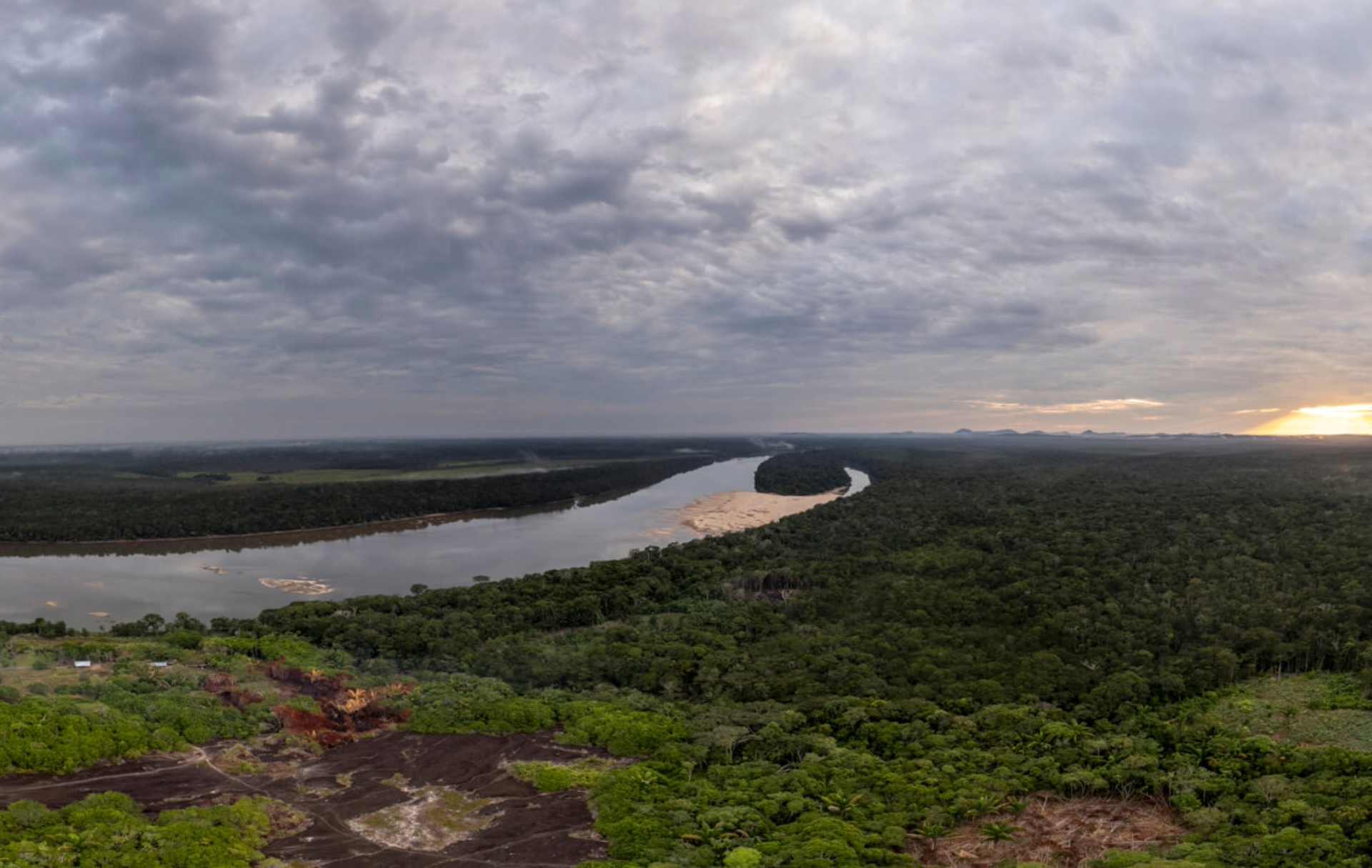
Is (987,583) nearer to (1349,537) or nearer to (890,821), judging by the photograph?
(1349,537)

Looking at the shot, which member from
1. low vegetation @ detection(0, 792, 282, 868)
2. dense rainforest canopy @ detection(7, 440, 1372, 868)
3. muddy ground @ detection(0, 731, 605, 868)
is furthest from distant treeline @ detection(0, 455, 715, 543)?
low vegetation @ detection(0, 792, 282, 868)

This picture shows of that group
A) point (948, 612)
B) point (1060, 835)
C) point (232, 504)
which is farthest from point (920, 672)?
point (232, 504)

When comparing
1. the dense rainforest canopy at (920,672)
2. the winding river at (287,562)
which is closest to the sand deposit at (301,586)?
the winding river at (287,562)

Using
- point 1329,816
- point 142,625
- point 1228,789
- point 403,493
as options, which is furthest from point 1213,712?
point 403,493

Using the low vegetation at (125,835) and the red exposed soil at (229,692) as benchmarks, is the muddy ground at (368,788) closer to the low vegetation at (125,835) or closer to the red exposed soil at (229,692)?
the low vegetation at (125,835)

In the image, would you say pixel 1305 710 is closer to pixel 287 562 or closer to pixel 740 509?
pixel 287 562

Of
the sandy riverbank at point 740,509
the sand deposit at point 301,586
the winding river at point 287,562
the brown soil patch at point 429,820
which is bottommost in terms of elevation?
the sand deposit at point 301,586
